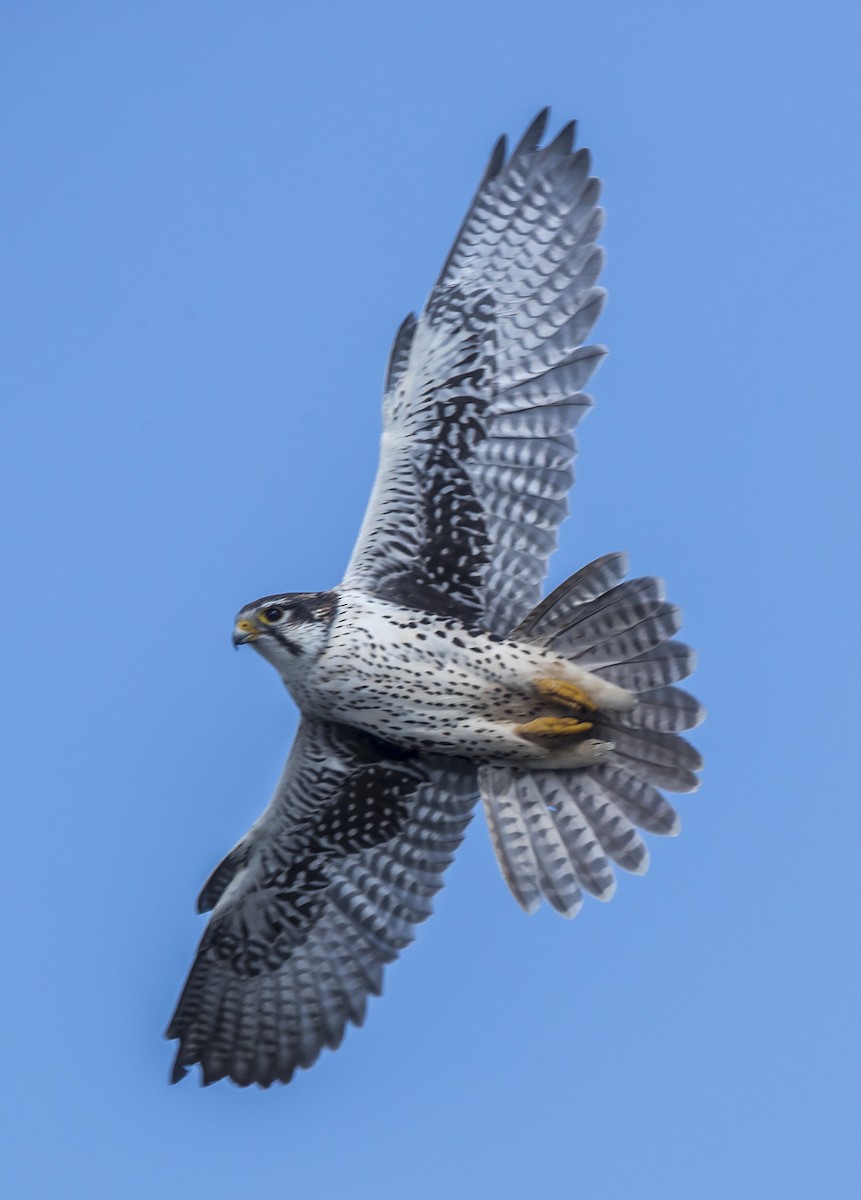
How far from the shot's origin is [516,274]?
9.40m

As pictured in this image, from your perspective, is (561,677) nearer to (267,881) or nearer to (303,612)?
(303,612)

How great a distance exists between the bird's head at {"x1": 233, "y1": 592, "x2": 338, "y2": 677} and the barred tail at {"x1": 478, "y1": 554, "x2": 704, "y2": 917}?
89 centimetres

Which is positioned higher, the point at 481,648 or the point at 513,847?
the point at 481,648

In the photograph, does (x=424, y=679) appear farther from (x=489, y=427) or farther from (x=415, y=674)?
(x=489, y=427)

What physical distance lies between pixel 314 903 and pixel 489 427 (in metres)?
2.41

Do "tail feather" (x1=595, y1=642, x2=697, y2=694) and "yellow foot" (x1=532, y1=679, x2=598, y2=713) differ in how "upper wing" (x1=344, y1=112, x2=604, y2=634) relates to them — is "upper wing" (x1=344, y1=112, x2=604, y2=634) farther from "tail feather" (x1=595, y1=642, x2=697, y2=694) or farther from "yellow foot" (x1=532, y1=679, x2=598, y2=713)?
"tail feather" (x1=595, y1=642, x2=697, y2=694)

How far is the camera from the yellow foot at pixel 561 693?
29.6ft

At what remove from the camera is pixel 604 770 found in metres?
9.28

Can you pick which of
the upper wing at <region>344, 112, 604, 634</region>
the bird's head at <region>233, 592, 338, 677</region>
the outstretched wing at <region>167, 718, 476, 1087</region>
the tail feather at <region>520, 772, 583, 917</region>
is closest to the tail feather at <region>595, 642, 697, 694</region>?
the upper wing at <region>344, 112, 604, 634</region>

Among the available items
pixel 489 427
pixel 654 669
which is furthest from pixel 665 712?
pixel 489 427

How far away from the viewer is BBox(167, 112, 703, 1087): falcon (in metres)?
9.02

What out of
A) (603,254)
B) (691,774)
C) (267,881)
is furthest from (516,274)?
(267,881)

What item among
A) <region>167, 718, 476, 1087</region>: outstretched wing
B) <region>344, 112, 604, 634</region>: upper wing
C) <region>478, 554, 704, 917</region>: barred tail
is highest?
<region>344, 112, 604, 634</region>: upper wing

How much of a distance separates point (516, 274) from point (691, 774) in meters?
2.32
